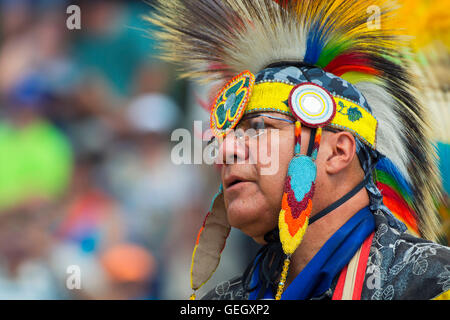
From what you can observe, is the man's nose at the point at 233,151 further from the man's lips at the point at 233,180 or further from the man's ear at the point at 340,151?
the man's ear at the point at 340,151

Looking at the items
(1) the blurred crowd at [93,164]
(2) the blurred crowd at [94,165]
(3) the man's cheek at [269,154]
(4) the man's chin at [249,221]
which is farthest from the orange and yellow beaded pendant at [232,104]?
(1) the blurred crowd at [93,164]

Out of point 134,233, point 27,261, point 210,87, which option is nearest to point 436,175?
point 210,87

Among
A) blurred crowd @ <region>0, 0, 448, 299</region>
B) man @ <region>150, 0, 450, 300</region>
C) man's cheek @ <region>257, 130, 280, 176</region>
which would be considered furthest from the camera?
blurred crowd @ <region>0, 0, 448, 299</region>

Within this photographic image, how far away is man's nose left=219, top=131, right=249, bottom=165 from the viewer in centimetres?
239

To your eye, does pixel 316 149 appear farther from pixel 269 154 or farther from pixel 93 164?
pixel 93 164

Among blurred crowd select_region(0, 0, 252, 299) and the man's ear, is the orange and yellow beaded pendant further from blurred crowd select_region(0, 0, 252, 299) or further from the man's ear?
blurred crowd select_region(0, 0, 252, 299)

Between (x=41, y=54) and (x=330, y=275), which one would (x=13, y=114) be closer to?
(x=41, y=54)

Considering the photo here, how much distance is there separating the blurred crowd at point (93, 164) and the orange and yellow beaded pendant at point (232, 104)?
194cm

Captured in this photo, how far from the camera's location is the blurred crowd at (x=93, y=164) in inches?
175

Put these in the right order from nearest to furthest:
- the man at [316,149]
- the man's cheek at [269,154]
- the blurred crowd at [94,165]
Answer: the man at [316,149] → the man's cheek at [269,154] → the blurred crowd at [94,165]

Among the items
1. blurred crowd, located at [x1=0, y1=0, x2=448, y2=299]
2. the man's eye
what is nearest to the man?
the man's eye

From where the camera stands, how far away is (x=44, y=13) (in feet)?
16.8

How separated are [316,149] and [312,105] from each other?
198mm
